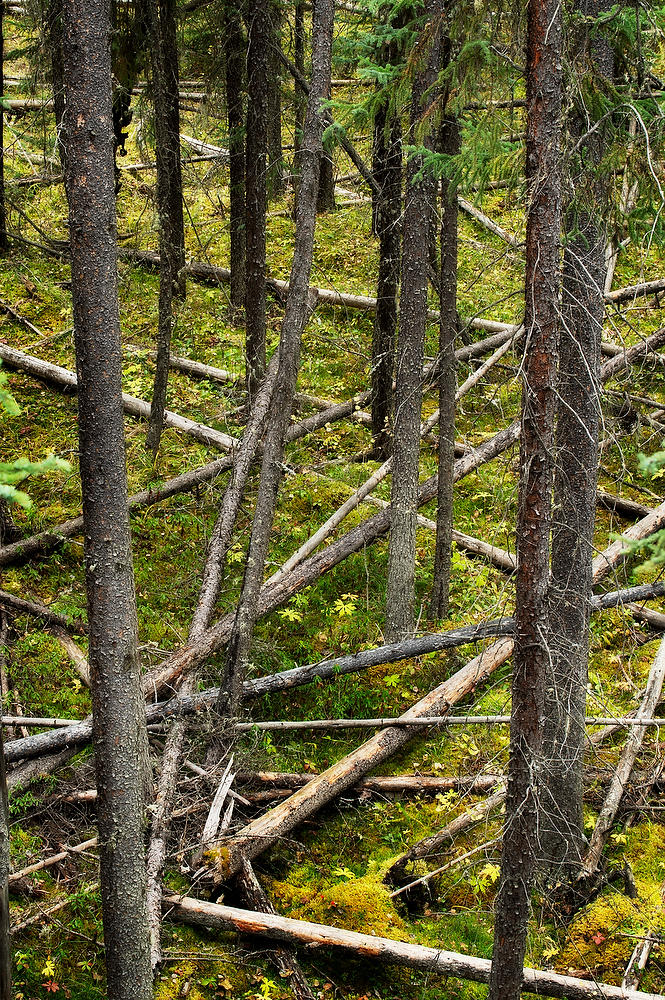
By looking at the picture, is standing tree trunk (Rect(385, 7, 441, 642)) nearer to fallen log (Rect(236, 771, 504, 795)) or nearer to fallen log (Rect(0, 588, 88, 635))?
fallen log (Rect(236, 771, 504, 795))

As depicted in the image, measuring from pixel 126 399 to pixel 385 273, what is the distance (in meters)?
A: 5.06

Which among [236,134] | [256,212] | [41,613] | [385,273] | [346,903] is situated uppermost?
[236,134]

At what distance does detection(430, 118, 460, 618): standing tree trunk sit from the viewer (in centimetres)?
959

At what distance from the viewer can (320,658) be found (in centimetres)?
1033

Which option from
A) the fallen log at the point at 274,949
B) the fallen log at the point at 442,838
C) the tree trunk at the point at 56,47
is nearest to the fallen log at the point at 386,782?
the fallen log at the point at 442,838

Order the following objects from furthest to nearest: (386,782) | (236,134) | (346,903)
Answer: (236,134) < (386,782) < (346,903)

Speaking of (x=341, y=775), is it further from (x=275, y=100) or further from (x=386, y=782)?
(x=275, y=100)

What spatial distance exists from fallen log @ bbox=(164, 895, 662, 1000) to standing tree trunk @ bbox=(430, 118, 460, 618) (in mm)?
4424

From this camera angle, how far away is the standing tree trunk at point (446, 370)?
9586mm

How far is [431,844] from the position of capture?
808 centimetres

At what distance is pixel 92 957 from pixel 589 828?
4895 mm

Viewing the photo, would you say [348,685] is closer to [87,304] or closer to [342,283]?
[87,304]

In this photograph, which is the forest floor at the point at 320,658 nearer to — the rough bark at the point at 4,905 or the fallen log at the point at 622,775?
the fallen log at the point at 622,775

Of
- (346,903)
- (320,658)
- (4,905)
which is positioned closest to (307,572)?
(320,658)
